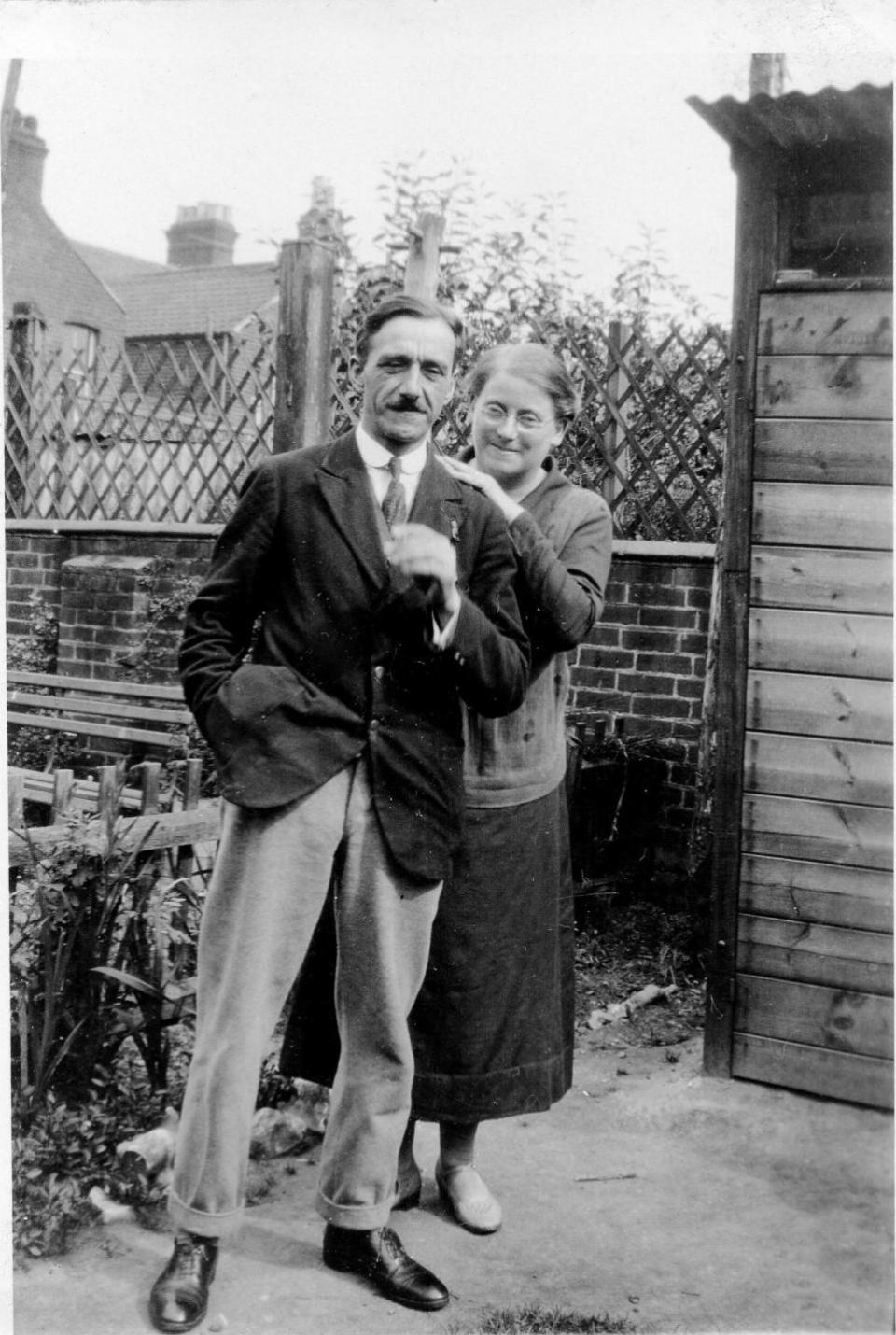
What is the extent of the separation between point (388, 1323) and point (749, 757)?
170cm

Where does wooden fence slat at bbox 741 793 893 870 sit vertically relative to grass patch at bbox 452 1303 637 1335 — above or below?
above

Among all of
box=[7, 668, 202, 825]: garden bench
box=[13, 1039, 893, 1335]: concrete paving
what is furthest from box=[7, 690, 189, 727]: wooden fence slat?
box=[13, 1039, 893, 1335]: concrete paving

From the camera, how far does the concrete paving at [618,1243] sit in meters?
→ 2.36

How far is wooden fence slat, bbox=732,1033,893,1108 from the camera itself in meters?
3.08

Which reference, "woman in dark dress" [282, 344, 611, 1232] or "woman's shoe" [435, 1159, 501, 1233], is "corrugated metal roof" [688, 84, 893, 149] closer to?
"woman in dark dress" [282, 344, 611, 1232]

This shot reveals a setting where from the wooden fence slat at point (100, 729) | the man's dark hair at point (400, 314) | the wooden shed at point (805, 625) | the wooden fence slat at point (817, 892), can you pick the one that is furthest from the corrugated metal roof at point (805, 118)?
the wooden fence slat at point (100, 729)

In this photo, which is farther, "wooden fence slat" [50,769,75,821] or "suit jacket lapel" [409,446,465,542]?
"wooden fence slat" [50,769,75,821]

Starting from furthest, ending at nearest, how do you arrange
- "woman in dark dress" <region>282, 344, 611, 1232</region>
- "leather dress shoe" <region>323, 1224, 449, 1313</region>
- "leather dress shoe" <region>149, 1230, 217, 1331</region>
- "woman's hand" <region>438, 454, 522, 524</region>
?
1. "woman in dark dress" <region>282, 344, 611, 1232</region>
2. "woman's hand" <region>438, 454, 522, 524</region>
3. "leather dress shoe" <region>323, 1224, 449, 1313</region>
4. "leather dress shoe" <region>149, 1230, 217, 1331</region>

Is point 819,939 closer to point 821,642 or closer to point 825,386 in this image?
point 821,642

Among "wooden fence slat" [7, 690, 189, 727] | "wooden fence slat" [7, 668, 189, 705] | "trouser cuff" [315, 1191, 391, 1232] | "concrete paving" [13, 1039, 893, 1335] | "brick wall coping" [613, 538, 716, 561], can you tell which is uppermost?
"brick wall coping" [613, 538, 716, 561]

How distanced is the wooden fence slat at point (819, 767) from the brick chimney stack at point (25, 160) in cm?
226

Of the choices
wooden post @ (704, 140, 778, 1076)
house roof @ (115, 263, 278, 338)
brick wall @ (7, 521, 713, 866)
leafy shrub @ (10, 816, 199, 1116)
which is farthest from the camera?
brick wall @ (7, 521, 713, 866)

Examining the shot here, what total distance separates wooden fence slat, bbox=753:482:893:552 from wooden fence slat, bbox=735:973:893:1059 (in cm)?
121

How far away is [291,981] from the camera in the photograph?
237cm
